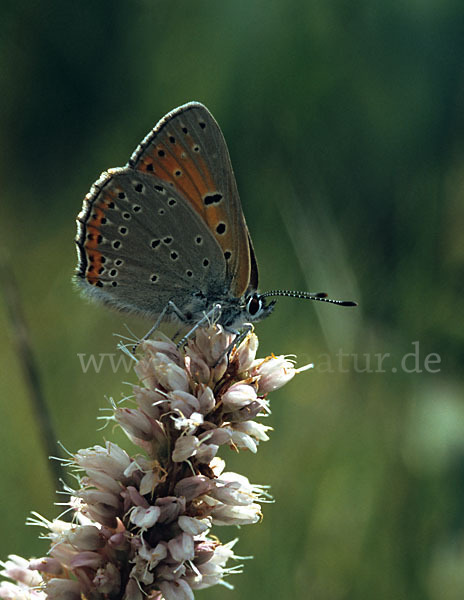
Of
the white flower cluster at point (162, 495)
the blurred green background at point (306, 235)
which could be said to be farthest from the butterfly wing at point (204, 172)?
the white flower cluster at point (162, 495)

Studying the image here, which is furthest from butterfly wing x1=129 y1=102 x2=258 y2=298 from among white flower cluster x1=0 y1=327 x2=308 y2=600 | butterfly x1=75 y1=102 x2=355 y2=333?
white flower cluster x1=0 y1=327 x2=308 y2=600

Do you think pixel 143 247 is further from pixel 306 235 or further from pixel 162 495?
pixel 162 495

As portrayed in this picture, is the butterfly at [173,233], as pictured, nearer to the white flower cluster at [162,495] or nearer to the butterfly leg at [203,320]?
the butterfly leg at [203,320]

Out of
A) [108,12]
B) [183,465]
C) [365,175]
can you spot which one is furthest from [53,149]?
[183,465]

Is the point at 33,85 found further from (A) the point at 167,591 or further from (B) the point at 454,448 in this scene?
(A) the point at 167,591

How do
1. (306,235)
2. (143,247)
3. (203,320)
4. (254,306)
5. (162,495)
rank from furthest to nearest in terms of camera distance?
(306,235)
(143,247)
(254,306)
(203,320)
(162,495)

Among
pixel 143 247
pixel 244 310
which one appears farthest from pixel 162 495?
pixel 143 247
